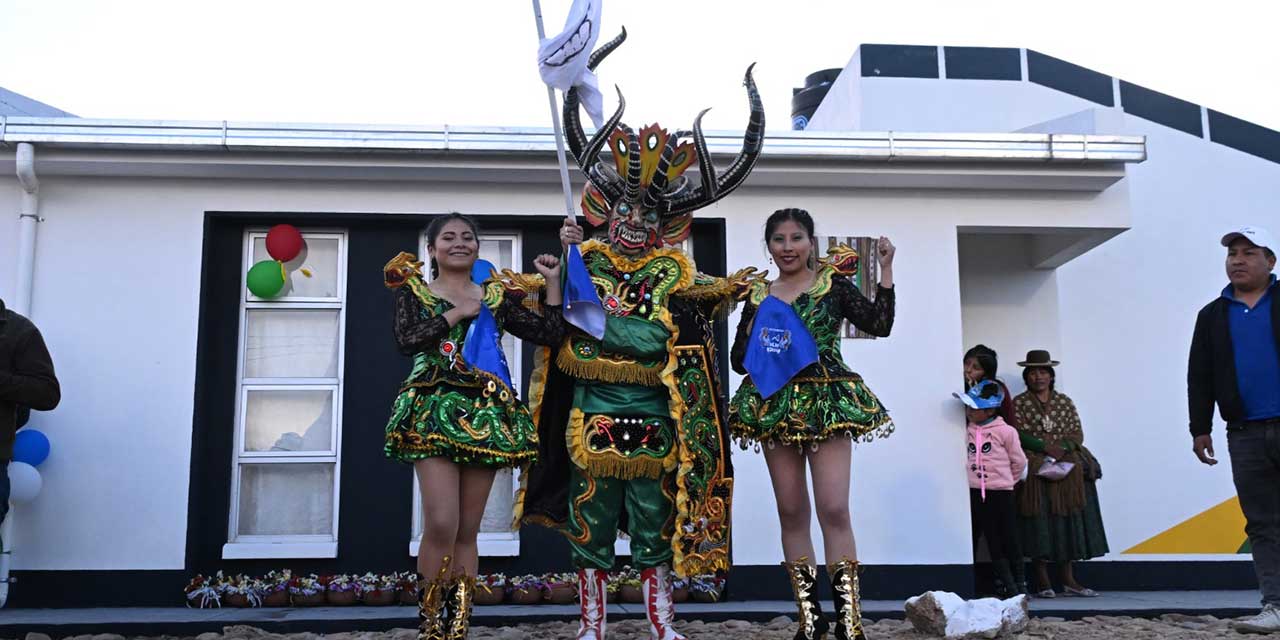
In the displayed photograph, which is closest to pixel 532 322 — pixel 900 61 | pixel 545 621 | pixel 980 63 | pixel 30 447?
pixel 545 621

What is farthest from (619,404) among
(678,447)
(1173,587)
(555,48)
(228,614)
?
(1173,587)

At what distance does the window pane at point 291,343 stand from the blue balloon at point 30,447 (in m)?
1.18

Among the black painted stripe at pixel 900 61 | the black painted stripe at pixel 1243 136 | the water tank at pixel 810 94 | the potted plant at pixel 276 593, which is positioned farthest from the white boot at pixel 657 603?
the water tank at pixel 810 94

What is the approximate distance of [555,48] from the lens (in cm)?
436

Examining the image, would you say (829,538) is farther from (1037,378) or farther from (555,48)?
(1037,378)

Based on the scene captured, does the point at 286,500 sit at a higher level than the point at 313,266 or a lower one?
lower

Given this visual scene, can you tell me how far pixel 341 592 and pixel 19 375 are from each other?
207 cm

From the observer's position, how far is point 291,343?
22.2 ft

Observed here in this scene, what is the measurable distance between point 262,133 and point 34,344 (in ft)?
5.56

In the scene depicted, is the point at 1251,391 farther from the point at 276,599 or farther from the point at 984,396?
the point at 276,599

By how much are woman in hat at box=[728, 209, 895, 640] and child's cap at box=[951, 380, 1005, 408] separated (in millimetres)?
2546

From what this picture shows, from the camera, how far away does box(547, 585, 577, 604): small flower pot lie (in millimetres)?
6355

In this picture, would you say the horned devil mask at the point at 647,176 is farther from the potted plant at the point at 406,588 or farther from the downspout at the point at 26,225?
the downspout at the point at 26,225

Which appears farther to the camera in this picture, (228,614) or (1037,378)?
(1037,378)
